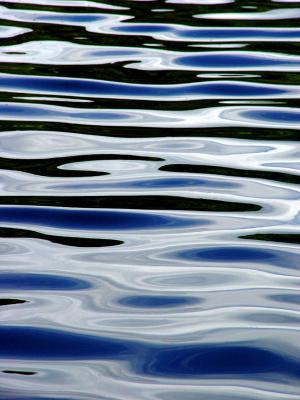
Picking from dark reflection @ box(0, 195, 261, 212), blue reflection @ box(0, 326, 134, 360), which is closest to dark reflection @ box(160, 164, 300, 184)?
dark reflection @ box(0, 195, 261, 212)

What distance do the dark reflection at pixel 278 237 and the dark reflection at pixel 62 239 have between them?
0.39m

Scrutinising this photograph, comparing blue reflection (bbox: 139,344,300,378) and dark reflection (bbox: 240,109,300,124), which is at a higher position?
dark reflection (bbox: 240,109,300,124)

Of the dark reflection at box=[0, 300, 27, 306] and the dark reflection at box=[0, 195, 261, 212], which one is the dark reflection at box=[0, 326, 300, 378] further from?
the dark reflection at box=[0, 195, 261, 212]

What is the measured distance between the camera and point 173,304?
8.98 ft

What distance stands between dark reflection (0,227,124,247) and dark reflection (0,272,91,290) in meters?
0.25

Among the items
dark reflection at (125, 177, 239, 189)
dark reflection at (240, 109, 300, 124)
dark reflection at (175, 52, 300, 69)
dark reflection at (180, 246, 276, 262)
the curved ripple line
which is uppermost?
dark reflection at (175, 52, 300, 69)

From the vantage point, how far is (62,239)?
3168mm

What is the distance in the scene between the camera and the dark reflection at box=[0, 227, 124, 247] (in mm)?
3129

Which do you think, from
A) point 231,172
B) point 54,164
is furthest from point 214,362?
point 54,164

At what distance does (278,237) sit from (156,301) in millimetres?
554

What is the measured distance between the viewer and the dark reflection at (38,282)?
283cm

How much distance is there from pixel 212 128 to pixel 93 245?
123cm

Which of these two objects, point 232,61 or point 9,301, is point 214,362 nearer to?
point 9,301

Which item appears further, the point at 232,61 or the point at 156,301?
the point at 232,61
